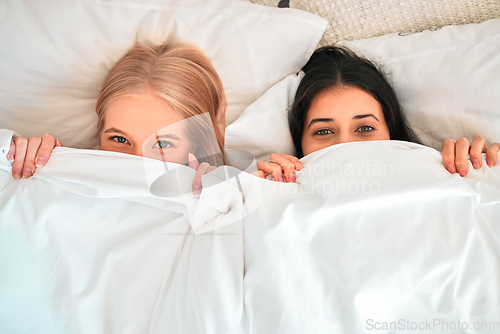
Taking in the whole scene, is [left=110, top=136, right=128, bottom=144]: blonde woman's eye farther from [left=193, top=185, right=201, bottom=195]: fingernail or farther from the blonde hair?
[left=193, top=185, right=201, bottom=195]: fingernail

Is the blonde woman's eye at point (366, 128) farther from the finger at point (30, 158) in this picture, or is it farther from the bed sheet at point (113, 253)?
the finger at point (30, 158)

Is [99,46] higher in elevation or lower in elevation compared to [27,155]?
higher

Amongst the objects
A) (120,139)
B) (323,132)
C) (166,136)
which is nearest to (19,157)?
(120,139)

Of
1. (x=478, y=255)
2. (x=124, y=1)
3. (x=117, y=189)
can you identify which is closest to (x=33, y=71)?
(x=124, y=1)

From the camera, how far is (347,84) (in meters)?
1.13

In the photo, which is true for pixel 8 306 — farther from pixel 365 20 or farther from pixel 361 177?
pixel 365 20

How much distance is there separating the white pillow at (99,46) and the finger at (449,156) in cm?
51

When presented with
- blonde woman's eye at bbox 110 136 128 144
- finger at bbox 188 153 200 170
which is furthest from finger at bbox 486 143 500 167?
blonde woman's eye at bbox 110 136 128 144

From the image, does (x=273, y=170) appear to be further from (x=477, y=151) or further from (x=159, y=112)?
(x=477, y=151)

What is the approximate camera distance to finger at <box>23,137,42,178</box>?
90 cm

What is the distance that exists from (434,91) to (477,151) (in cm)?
24

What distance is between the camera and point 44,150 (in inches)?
37.1

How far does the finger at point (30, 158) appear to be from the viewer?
903 mm

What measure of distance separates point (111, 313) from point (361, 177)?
552 mm
